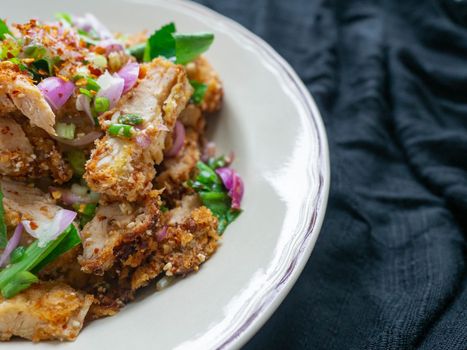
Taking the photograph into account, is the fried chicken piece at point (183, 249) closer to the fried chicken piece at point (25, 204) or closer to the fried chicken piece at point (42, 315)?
the fried chicken piece at point (42, 315)

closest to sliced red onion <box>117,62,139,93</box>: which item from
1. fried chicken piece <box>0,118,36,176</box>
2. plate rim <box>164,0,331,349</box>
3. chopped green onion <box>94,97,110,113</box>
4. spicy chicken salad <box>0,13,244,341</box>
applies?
spicy chicken salad <box>0,13,244,341</box>

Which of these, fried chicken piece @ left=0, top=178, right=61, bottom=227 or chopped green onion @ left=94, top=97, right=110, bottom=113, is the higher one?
chopped green onion @ left=94, top=97, right=110, bottom=113

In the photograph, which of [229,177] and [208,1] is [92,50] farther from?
[208,1]

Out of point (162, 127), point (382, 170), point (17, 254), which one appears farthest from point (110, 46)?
point (382, 170)

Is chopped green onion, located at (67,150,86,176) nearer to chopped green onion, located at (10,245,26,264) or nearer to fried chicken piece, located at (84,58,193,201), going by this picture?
fried chicken piece, located at (84,58,193,201)

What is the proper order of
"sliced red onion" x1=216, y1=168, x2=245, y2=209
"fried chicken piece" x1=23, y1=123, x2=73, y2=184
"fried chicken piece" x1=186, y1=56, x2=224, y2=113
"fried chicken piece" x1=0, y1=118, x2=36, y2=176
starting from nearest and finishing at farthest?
"fried chicken piece" x1=0, y1=118, x2=36, y2=176, "fried chicken piece" x1=23, y1=123, x2=73, y2=184, "sliced red onion" x1=216, y1=168, x2=245, y2=209, "fried chicken piece" x1=186, y1=56, x2=224, y2=113

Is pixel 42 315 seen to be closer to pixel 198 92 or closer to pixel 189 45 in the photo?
pixel 198 92
